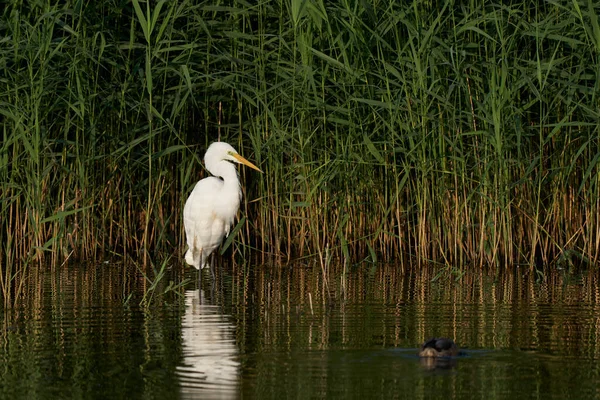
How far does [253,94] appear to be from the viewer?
10.2 meters

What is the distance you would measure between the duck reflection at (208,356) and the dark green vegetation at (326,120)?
1.99m

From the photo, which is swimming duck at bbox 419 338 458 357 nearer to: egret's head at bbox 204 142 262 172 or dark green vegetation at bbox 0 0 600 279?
dark green vegetation at bbox 0 0 600 279

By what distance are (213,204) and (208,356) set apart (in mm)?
3475

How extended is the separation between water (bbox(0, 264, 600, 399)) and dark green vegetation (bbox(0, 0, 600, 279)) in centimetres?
58

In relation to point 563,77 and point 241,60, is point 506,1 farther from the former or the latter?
point 241,60

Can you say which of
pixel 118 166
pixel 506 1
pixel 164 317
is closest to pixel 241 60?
pixel 118 166

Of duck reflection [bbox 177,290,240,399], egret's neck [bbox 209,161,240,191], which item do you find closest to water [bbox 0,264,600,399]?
duck reflection [bbox 177,290,240,399]

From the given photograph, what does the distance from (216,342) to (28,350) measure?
3.00ft

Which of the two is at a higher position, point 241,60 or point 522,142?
point 241,60

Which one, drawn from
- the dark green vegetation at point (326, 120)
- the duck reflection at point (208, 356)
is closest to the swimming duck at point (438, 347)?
the duck reflection at point (208, 356)

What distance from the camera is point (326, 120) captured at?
9711mm

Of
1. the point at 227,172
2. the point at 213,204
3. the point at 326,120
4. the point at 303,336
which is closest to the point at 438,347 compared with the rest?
the point at 303,336

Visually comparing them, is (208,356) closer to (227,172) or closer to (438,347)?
(438,347)

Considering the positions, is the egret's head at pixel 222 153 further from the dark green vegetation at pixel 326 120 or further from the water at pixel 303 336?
the water at pixel 303 336
